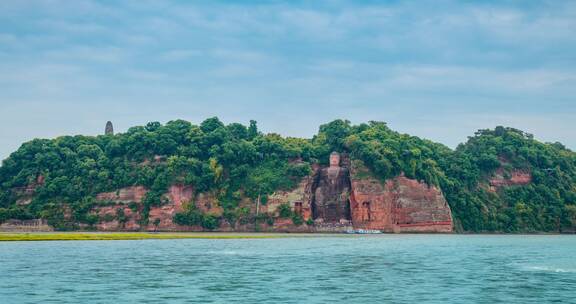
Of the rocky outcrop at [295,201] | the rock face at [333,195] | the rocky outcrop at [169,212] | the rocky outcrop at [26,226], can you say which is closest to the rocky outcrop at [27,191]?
the rocky outcrop at [26,226]

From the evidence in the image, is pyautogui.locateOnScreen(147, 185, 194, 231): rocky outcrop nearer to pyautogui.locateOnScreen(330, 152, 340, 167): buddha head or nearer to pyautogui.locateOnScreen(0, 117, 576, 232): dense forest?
pyautogui.locateOnScreen(0, 117, 576, 232): dense forest

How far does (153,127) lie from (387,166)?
53538mm

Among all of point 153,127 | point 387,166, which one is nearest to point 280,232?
point 387,166

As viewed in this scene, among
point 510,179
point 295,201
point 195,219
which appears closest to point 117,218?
point 195,219

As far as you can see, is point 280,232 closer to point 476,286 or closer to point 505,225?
point 505,225

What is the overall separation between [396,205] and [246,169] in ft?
106

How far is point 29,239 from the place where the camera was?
303ft

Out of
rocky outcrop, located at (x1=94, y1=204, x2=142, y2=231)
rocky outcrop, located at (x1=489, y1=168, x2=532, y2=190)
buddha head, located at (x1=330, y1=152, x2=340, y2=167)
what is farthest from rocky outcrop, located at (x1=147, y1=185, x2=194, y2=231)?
rocky outcrop, located at (x1=489, y1=168, x2=532, y2=190)

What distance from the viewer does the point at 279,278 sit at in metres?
44.7

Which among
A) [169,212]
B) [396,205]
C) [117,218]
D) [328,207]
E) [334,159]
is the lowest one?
[117,218]

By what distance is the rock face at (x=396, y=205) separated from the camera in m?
141

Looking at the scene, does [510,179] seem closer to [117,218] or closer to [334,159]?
[334,159]

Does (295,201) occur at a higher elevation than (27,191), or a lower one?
lower

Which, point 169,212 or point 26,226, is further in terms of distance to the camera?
point 169,212
